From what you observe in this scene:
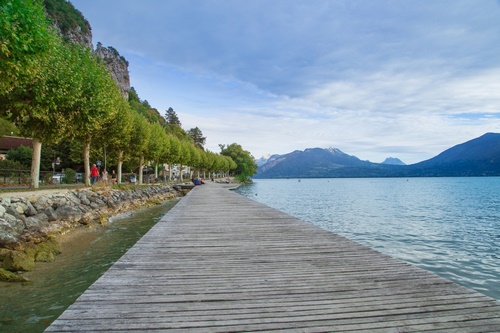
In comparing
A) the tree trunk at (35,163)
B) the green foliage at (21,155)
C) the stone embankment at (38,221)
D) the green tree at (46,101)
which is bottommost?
the stone embankment at (38,221)

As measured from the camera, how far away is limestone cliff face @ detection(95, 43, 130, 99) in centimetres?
11950

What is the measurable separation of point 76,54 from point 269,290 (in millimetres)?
23042

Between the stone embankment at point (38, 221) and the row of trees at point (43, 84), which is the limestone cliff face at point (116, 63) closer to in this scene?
the row of trees at point (43, 84)

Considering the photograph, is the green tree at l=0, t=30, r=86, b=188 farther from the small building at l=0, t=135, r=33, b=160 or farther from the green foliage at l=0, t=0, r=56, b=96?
the small building at l=0, t=135, r=33, b=160

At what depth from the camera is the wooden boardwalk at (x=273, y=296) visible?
3.40 meters

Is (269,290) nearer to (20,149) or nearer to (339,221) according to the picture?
(339,221)

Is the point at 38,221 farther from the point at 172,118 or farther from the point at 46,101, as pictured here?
the point at 172,118

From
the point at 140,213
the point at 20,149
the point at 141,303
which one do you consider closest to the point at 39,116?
the point at 140,213

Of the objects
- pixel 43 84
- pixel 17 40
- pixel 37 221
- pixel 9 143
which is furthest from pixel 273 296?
pixel 9 143

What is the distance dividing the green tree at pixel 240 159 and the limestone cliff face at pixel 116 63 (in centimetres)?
4442

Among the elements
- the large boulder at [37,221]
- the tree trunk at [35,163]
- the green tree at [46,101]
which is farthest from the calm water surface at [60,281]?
the green tree at [46,101]

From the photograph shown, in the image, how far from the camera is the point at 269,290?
14.6ft

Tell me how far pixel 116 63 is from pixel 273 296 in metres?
138

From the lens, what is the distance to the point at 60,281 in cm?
804
